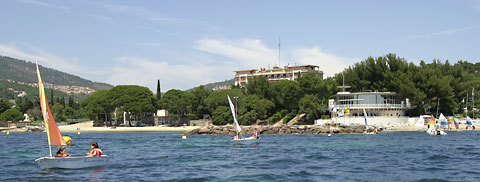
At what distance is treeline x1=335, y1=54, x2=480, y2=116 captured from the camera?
96.9m

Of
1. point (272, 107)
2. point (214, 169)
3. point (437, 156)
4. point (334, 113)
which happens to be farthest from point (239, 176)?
point (272, 107)

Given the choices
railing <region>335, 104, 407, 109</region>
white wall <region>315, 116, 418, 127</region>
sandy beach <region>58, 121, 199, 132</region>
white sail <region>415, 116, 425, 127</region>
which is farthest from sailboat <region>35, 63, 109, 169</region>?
sandy beach <region>58, 121, 199, 132</region>

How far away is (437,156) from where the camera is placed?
3906 centimetres

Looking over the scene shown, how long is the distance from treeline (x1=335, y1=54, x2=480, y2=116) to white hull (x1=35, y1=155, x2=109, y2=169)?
7537 cm

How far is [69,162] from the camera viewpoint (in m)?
30.5

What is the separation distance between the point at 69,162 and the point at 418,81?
8012cm

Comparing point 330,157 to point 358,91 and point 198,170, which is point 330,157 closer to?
point 198,170

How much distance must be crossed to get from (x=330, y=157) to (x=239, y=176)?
480 inches

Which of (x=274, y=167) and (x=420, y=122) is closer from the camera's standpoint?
(x=274, y=167)

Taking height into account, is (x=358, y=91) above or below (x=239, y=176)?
above

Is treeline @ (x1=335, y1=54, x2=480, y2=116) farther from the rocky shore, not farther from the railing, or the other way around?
the rocky shore

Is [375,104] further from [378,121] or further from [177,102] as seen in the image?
A: [177,102]

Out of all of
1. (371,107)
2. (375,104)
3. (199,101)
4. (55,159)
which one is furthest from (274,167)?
(199,101)

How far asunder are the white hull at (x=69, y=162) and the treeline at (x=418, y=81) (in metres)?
75.4
